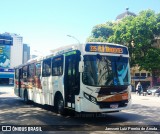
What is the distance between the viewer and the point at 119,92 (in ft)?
36.6

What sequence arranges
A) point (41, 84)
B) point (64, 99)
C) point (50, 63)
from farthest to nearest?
point (41, 84) < point (50, 63) < point (64, 99)

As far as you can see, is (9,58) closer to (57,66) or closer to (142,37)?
(142,37)

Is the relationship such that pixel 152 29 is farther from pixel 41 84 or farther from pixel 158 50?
pixel 41 84

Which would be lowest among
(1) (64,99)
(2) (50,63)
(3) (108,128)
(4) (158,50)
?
(3) (108,128)

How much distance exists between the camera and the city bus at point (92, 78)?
10.7 m

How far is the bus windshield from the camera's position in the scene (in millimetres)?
10766

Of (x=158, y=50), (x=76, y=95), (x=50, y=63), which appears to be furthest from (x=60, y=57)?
(x=158, y=50)

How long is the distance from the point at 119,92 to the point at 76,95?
5.74 feet

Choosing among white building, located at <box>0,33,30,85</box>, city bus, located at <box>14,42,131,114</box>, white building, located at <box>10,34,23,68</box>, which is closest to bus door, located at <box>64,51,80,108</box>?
city bus, located at <box>14,42,131,114</box>

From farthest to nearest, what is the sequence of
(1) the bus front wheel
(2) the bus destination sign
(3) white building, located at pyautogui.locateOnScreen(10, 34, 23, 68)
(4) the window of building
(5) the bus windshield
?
(3) white building, located at pyautogui.locateOnScreen(10, 34, 23, 68) < (4) the window of building < (1) the bus front wheel < (2) the bus destination sign < (5) the bus windshield

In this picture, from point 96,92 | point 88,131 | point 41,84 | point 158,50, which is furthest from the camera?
point 158,50

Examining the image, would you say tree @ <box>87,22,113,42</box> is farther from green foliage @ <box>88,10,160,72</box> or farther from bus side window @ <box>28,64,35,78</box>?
bus side window @ <box>28,64,35,78</box>

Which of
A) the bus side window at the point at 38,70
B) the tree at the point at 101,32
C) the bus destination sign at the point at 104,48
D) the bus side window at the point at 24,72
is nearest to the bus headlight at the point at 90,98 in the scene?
the bus destination sign at the point at 104,48

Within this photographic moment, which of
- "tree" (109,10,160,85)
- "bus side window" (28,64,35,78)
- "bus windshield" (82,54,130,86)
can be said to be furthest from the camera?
"tree" (109,10,160,85)
